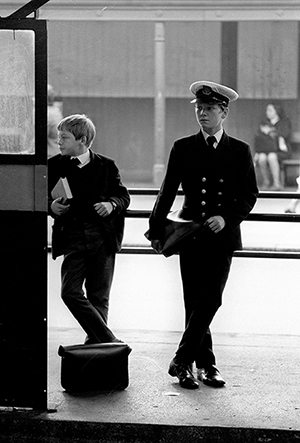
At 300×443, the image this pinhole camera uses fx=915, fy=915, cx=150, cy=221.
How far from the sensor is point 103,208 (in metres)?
5.45

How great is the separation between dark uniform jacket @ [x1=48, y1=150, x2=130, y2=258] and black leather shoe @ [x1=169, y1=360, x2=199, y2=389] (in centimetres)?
80

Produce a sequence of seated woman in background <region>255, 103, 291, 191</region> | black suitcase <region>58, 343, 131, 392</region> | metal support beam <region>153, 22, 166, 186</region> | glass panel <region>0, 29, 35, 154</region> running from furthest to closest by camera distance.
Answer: seated woman in background <region>255, 103, 291, 191</region>, metal support beam <region>153, 22, 166, 186</region>, black suitcase <region>58, 343, 131, 392</region>, glass panel <region>0, 29, 35, 154</region>

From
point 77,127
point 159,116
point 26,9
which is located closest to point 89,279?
point 77,127

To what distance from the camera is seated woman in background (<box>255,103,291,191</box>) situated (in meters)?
21.8

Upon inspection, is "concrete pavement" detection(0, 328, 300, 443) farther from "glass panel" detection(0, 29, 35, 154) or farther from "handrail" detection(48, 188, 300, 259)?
"glass panel" detection(0, 29, 35, 154)

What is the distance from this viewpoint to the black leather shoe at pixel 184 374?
5.35 m

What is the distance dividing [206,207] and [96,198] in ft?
2.22

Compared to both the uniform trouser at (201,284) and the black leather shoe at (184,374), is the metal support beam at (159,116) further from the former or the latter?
the black leather shoe at (184,374)

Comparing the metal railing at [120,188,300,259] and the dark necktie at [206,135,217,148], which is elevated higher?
the dark necktie at [206,135,217,148]

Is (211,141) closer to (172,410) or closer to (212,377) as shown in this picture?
(212,377)

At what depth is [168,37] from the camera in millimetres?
19328

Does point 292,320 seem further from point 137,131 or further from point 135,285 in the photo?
point 137,131

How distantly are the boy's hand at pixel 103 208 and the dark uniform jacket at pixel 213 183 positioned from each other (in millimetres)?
268

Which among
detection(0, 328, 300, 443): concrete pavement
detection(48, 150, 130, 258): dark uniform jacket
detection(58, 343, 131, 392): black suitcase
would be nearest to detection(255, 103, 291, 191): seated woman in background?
detection(0, 328, 300, 443): concrete pavement
